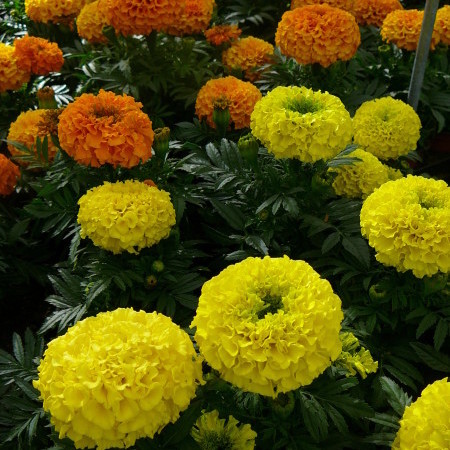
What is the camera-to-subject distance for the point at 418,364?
6.98ft

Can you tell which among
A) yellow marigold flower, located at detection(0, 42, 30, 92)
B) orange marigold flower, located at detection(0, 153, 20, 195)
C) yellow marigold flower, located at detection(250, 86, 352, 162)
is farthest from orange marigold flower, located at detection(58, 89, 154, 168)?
yellow marigold flower, located at detection(0, 42, 30, 92)

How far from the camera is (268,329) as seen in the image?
1.32 m

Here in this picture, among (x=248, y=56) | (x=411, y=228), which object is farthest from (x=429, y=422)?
(x=248, y=56)

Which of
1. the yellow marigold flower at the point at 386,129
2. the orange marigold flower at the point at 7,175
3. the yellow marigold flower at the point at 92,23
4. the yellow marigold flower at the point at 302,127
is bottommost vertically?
the orange marigold flower at the point at 7,175

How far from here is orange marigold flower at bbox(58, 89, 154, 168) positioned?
204cm

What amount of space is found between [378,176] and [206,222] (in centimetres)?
74

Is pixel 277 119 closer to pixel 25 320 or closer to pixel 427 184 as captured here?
pixel 427 184

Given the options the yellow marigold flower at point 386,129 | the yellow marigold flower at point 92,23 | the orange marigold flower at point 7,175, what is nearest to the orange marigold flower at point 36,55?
the yellow marigold flower at point 92,23

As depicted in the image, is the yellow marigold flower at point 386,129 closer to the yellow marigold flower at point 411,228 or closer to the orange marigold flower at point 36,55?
the yellow marigold flower at point 411,228

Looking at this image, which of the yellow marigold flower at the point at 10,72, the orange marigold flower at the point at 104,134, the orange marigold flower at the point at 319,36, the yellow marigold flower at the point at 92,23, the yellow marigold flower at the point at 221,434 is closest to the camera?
the yellow marigold flower at the point at 221,434

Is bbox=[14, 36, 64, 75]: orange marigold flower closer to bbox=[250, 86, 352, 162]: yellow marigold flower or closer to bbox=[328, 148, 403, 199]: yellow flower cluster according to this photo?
bbox=[250, 86, 352, 162]: yellow marigold flower

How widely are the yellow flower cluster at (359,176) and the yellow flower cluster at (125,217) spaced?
726mm

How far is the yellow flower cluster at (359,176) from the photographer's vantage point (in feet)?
7.71

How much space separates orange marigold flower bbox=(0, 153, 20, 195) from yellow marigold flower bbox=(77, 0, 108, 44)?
943 mm
